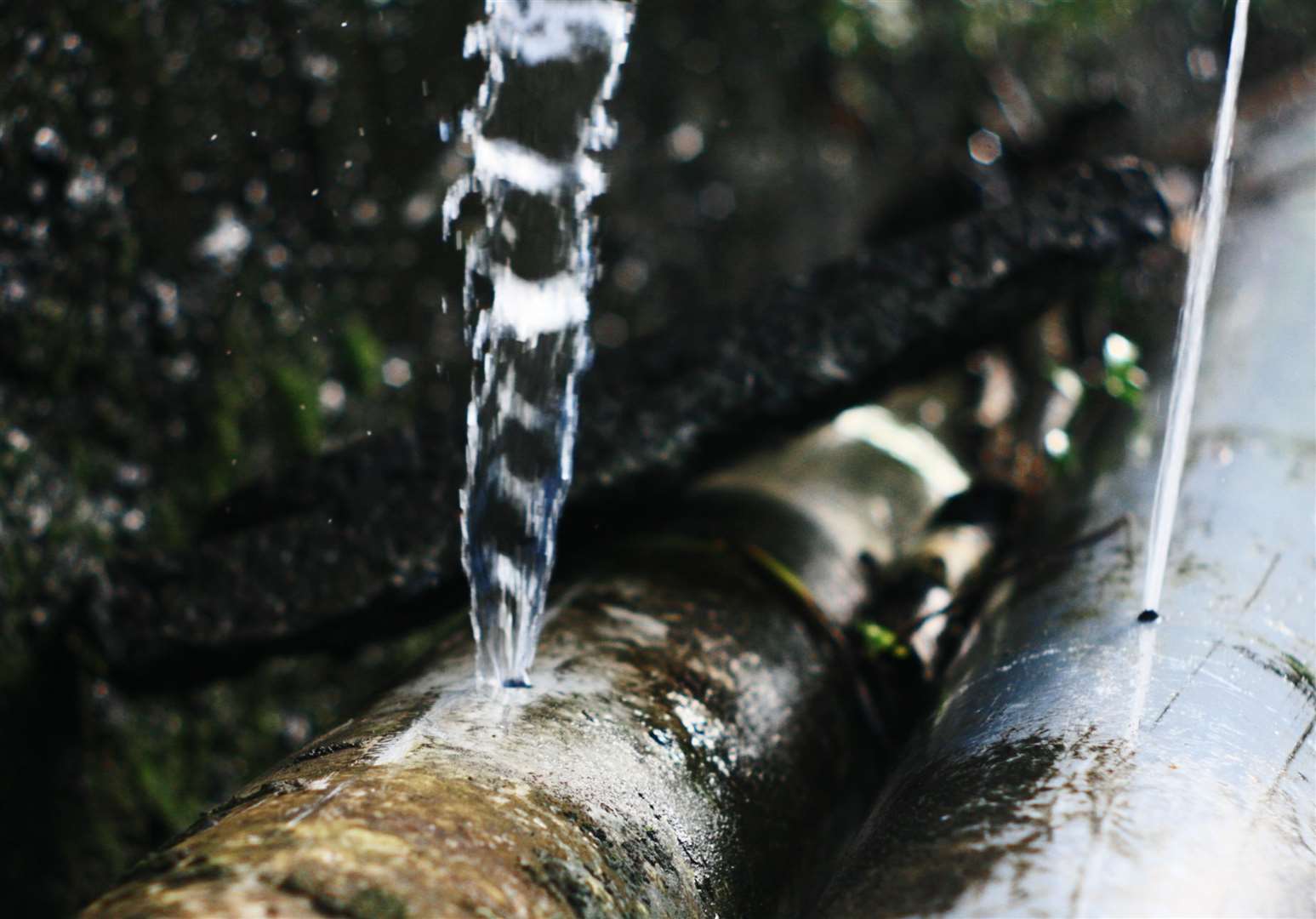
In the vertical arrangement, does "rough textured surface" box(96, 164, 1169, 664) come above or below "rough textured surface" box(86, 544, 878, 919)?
above

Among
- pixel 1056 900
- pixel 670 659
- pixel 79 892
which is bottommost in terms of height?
pixel 79 892

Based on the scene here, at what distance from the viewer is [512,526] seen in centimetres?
223

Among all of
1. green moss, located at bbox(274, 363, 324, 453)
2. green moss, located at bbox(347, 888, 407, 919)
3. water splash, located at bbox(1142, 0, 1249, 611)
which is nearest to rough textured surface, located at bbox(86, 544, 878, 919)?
green moss, located at bbox(347, 888, 407, 919)

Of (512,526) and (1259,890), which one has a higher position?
(512,526)

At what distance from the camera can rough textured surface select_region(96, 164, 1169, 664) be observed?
232 centimetres

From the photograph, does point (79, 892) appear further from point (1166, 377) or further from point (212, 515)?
point (1166, 377)

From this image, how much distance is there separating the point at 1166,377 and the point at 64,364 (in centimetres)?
294

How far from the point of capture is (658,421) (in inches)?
95.3

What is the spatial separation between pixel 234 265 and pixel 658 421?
1.41 metres

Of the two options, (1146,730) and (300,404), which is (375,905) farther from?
(300,404)

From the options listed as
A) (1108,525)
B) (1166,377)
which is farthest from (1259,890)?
(1166,377)

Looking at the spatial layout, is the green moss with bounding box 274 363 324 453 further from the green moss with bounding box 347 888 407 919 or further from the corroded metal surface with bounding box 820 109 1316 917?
the green moss with bounding box 347 888 407 919

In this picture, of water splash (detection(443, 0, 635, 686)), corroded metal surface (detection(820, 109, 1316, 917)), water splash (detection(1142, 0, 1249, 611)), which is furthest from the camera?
water splash (detection(443, 0, 635, 686))

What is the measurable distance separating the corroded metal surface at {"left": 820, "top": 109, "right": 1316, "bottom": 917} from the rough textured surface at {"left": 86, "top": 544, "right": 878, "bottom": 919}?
0.26 meters
